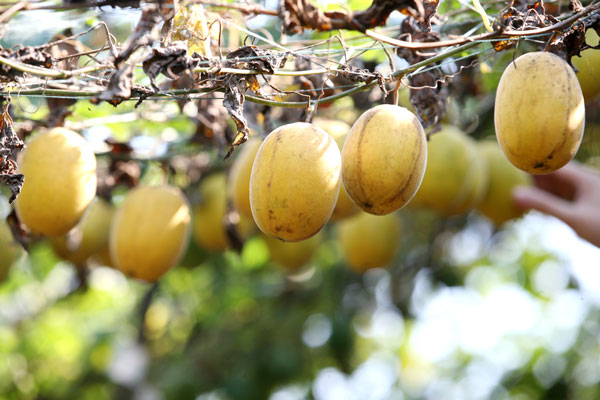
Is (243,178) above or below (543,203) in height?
above

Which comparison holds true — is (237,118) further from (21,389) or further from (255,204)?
(21,389)

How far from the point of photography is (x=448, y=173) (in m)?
1.84

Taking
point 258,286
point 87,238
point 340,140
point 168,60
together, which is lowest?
point 258,286

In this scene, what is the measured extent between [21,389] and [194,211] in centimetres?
221

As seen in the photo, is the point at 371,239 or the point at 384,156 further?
the point at 371,239

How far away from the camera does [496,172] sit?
2.17m

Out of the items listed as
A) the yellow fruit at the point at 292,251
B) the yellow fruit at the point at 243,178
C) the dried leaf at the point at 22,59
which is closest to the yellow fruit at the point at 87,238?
the yellow fruit at the point at 243,178

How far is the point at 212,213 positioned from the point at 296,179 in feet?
4.07

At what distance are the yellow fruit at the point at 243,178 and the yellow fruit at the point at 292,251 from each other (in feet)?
1.83

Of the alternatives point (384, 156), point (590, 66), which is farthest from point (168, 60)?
point (590, 66)

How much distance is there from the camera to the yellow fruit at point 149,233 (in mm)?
1729

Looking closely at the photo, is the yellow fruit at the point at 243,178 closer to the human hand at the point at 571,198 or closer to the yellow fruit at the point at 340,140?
the yellow fruit at the point at 340,140

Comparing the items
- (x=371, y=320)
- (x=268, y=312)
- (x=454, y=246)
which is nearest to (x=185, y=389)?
(x=268, y=312)

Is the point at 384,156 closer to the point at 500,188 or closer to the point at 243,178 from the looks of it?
the point at 243,178
